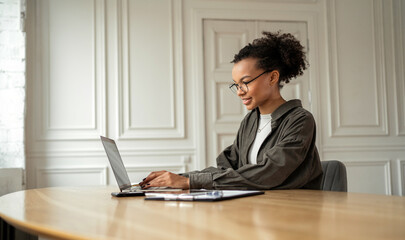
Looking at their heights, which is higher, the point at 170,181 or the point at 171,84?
the point at 171,84

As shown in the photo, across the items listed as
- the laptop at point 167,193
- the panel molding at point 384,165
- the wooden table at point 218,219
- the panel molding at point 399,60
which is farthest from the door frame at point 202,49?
the wooden table at point 218,219

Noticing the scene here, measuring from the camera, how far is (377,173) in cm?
448

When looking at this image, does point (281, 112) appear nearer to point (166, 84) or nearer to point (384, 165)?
point (166, 84)

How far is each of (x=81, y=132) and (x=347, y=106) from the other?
2490mm

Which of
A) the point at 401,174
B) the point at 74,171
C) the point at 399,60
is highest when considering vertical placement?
the point at 399,60

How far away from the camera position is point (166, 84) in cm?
416

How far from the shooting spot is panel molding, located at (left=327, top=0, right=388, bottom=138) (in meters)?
4.46

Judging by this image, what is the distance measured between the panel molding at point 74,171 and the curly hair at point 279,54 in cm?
222

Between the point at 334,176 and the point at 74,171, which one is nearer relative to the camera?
the point at 334,176

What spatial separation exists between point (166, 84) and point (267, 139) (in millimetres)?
2367

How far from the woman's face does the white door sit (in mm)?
2133

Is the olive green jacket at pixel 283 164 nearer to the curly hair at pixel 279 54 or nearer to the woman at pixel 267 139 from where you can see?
the woman at pixel 267 139

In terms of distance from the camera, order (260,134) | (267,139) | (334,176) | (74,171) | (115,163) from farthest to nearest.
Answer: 1. (74,171)
2. (260,134)
3. (267,139)
4. (334,176)
5. (115,163)

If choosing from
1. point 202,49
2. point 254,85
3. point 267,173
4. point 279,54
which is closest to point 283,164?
point 267,173
